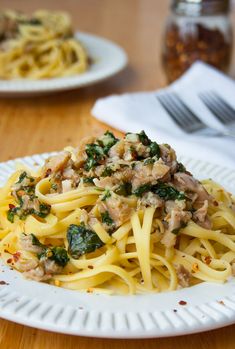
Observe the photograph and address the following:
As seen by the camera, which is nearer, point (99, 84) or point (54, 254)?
point (54, 254)

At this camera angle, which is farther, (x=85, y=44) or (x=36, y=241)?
(x=85, y=44)

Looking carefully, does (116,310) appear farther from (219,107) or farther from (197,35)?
(197,35)

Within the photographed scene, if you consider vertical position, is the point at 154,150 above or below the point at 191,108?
above

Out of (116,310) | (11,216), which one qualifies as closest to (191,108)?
(11,216)

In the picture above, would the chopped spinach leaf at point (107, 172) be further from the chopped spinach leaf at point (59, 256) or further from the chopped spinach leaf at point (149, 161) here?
the chopped spinach leaf at point (59, 256)

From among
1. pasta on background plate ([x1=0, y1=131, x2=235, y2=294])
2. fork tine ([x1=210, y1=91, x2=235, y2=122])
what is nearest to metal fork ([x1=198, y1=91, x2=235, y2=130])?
fork tine ([x1=210, y1=91, x2=235, y2=122])

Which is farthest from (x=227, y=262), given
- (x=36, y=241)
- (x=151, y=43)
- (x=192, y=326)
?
(x=151, y=43)

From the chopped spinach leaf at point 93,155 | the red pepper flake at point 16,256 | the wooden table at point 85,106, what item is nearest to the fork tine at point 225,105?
the wooden table at point 85,106

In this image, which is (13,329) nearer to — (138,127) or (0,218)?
(0,218)
